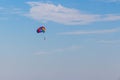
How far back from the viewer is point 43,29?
64.2m
